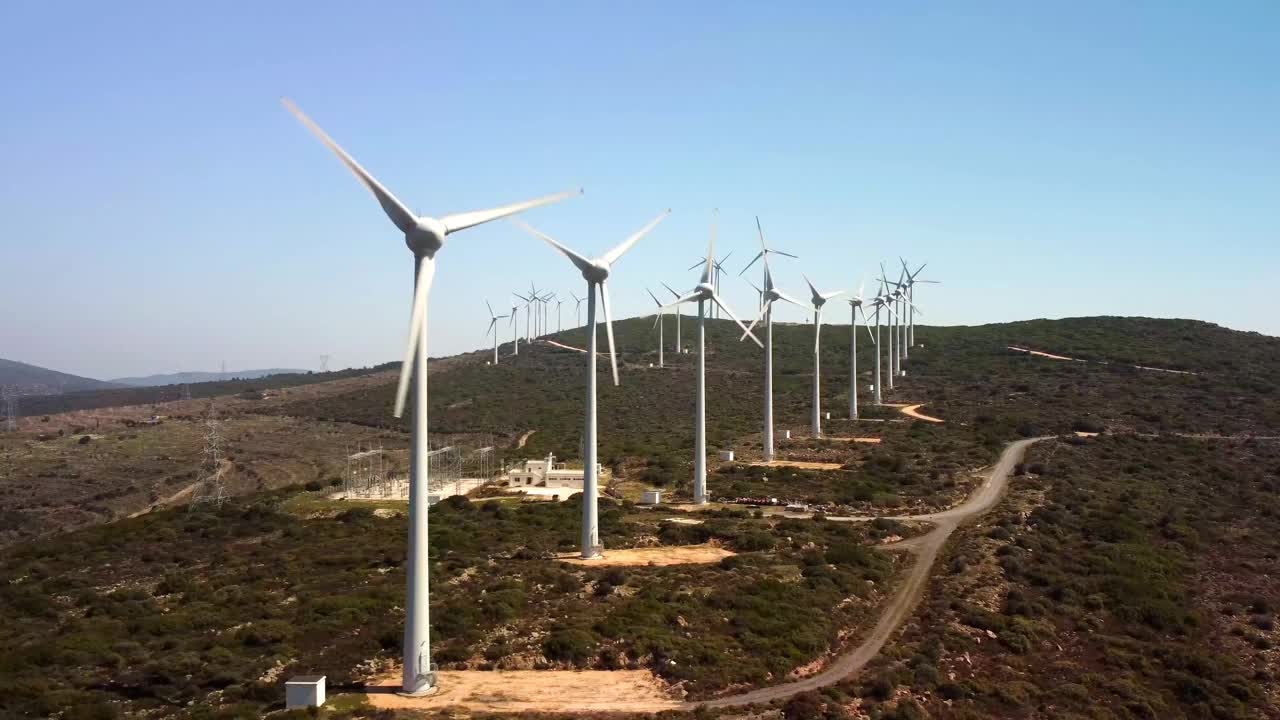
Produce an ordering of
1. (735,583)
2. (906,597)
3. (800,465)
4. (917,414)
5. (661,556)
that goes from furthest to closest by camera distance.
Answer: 1. (917,414)
2. (800,465)
3. (661,556)
4. (735,583)
5. (906,597)

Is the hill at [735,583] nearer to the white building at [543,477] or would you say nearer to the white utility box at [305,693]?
the white utility box at [305,693]

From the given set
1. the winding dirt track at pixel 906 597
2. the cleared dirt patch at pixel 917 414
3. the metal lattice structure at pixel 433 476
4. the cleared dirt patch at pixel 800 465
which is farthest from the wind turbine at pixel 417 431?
the cleared dirt patch at pixel 917 414

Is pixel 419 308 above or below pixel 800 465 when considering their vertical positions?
above

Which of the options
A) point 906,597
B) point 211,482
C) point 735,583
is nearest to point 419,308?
point 735,583

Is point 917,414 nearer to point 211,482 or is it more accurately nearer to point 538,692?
point 211,482

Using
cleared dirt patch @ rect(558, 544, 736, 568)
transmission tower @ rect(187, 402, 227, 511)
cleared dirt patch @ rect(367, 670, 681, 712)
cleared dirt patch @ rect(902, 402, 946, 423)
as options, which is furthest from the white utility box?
cleared dirt patch @ rect(902, 402, 946, 423)
